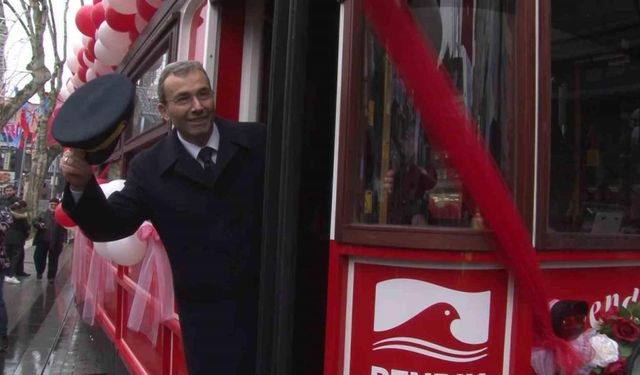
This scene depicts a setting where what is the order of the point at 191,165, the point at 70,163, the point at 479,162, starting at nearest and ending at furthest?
the point at 479,162 < the point at 70,163 < the point at 191,165

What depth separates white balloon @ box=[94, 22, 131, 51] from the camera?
4.79 m

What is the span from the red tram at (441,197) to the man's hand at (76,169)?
0.51m

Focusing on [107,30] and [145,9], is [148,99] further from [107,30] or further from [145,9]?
[107,30]

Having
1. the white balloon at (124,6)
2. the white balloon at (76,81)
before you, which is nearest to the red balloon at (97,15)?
the white balloon at (124,6)

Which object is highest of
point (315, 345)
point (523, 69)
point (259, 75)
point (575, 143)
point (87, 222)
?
point (259, 75)

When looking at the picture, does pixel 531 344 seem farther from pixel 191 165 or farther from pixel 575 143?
pixel 191 165

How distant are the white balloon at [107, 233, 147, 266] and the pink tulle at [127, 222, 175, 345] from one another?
0.03 meters

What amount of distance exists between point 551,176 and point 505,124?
0.19 metres

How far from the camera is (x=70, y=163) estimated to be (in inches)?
68.8

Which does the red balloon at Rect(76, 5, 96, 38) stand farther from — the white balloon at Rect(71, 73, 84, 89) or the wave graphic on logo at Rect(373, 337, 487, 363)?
the wave graphic on logo at Rect(373, 337, 487, 363)

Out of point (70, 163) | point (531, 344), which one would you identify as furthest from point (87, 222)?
point (531, 344)

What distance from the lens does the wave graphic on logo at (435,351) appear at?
1.53 m

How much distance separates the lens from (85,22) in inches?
233

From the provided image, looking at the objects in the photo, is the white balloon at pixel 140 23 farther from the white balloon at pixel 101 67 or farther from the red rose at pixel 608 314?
the red rose at pixel 608 314
